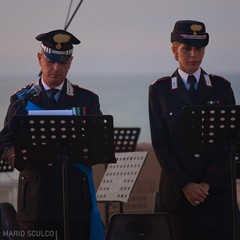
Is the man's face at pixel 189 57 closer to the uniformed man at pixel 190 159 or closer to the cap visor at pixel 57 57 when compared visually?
the uniformed man at pixel 190 159

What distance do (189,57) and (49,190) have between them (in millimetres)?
935

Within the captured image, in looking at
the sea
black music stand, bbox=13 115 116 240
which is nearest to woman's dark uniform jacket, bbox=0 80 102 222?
black music stand, bbox=13 115 116 240

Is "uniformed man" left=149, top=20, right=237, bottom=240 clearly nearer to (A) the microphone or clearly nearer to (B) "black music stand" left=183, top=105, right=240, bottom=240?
(B) "black music stand" left=183, top=105, right=240, bottom=240

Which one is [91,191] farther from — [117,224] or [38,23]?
[38,23]

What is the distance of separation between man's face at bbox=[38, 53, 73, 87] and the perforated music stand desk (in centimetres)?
134

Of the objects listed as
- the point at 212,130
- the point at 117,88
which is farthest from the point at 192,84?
the point at 117,88

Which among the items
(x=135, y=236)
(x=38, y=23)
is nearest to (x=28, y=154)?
(x=135, y=236)

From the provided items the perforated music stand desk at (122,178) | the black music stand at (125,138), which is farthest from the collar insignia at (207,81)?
the black music stand at (125,138)

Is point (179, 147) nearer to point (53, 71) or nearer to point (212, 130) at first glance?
point (212, 130)

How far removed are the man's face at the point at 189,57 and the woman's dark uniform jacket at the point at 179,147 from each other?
7 cm

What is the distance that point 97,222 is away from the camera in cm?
502

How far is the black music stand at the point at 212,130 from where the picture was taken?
4809 millimetres

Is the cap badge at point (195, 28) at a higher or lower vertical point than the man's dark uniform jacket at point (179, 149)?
higher

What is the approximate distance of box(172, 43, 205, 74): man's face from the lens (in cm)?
517
